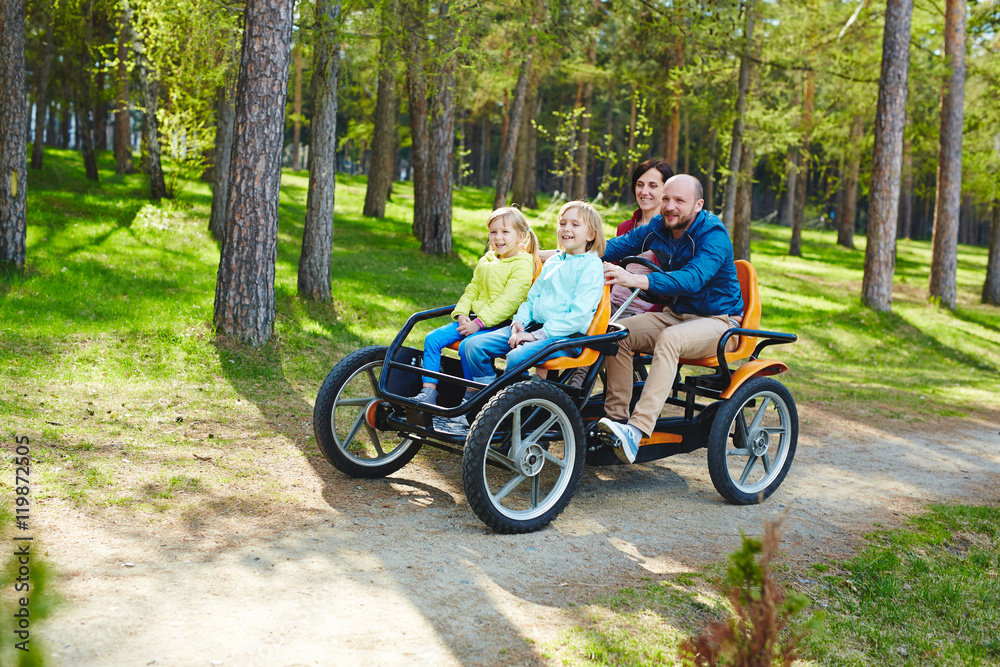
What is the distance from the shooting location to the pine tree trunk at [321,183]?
9.59m

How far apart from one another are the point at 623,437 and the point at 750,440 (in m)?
1.20

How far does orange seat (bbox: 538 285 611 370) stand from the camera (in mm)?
4570

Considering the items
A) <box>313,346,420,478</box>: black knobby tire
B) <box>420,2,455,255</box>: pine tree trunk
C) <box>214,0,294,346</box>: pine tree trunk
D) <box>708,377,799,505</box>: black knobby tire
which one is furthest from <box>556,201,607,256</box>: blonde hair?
<box>420,2,455,255</box>: pine tree trunk

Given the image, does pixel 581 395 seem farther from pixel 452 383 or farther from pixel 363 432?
pixel 363 432

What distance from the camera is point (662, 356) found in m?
4.93

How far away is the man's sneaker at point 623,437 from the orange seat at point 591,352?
37cm

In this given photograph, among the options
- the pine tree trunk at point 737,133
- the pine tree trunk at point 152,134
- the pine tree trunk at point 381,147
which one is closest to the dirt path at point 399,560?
the pine tree trunk at point 737,133

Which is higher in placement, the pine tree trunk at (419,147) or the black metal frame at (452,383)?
the pine tree trunk at (419,147)

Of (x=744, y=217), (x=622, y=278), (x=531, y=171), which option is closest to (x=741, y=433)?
(x=622, y=278)

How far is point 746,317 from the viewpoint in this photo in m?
5.43

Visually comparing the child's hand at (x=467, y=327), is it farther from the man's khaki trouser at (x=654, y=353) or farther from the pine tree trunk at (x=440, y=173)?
the pine tree trunk at (x=440, y=173)

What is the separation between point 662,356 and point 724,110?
15.4m

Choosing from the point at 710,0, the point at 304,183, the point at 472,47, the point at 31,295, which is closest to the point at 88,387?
the point at 31,295

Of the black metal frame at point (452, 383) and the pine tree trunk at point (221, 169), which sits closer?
the black metal frame at point (452, 383)
